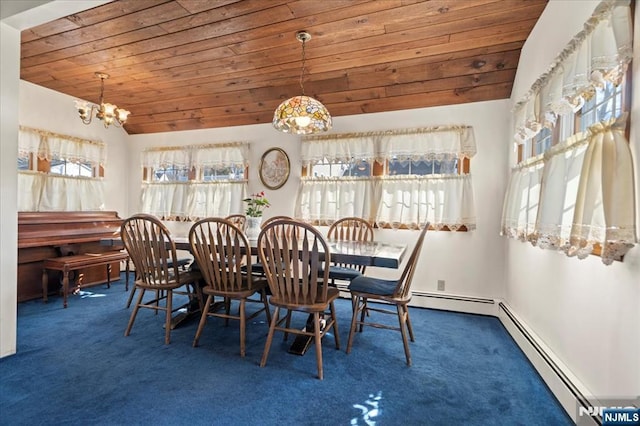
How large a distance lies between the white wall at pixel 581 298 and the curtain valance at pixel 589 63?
0.23 ft

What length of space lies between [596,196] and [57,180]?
533 cm

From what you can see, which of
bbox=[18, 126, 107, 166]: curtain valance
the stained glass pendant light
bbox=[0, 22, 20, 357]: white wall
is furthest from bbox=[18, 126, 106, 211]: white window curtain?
the stained glass pendant light

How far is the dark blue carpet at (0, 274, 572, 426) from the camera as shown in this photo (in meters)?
1.59

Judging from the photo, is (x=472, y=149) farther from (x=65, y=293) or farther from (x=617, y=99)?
(x=65, y=293)

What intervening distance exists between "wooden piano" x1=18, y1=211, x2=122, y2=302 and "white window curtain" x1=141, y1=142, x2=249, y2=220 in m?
0.79

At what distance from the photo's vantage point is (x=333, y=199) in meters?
3.84

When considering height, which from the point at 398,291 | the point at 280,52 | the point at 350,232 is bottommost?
the point at 398,291

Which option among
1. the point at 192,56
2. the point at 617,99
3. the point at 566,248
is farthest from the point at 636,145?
the point at 192,56

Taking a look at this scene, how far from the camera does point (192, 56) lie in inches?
123

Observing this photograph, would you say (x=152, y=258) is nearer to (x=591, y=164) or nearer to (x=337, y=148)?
(x=337, y=148)

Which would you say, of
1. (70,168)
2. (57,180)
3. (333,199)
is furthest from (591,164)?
(70,168)

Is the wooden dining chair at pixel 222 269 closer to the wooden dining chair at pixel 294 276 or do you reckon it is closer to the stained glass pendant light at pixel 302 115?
the wooden dining chair at pixel 294 276

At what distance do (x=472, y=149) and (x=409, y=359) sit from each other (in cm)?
225

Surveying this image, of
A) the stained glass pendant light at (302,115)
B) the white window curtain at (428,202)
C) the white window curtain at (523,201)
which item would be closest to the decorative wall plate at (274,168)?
the white window curtain at (428,202)
